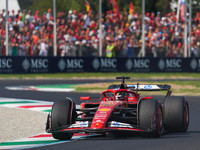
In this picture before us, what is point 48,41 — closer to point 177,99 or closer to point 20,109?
point 20,109

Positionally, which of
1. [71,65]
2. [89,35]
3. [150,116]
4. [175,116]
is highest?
[89,35]

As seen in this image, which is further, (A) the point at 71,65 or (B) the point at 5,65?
(A) the point at 71,65

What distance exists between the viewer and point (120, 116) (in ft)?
31.3

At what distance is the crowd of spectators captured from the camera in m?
30.1

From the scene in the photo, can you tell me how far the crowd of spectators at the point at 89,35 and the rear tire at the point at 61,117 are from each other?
20.8 meters

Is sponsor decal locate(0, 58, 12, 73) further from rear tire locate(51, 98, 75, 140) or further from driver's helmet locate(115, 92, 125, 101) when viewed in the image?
rear tire locate(51, 98, 75, 140)

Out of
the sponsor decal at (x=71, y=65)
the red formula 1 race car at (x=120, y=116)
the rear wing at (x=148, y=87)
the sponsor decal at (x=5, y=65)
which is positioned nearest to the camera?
the red formula 1 race car at (x=120, y=116)

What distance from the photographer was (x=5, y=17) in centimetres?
3050

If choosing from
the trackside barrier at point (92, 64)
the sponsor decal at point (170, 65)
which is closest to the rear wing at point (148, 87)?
the trackside barrier at point (92, 64)

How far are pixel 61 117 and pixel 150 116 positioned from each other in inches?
60.0

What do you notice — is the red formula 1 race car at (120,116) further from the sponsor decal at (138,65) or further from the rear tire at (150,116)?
the sponsor decal at (138,65)

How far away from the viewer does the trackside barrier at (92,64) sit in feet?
97.9

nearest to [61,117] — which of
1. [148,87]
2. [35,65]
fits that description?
[148,87]

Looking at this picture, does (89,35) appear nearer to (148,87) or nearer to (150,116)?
(148,87)
